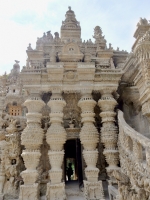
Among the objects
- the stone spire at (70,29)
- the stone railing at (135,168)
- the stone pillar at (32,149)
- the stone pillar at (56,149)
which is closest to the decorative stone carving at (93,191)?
the stone pillar at (56,149)

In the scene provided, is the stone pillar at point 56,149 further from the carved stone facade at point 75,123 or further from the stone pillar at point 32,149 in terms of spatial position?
the stone pillar at point 32,149

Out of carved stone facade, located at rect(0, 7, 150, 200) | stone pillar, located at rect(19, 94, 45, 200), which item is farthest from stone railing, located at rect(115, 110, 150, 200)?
stone pillar, located at rect(19, 94, 45, 200)

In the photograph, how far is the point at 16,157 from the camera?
7508mm

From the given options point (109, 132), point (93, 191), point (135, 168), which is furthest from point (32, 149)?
point (135, 168)

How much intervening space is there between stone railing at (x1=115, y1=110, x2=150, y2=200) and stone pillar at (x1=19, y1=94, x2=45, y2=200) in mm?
2910

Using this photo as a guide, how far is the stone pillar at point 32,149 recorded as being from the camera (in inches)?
244

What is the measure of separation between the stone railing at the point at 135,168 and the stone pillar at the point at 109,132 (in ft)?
Answer: 2.94

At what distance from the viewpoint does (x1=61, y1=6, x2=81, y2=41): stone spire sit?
1298cm

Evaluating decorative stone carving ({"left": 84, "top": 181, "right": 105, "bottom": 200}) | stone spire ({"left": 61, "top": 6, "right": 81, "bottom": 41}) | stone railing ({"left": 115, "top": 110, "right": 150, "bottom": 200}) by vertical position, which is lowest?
decorative stone carving ({"left": 84, "top": 181, "right": 105, "bottom": 200})

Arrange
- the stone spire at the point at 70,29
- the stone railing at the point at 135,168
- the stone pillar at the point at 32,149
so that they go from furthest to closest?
the stone spire at the point at 70,29 → the stone pillar at the point at 32,149 → the stone railing at the point at 135,168

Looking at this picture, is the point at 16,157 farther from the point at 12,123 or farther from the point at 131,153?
the point at 131,153

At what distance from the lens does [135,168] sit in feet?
15.4

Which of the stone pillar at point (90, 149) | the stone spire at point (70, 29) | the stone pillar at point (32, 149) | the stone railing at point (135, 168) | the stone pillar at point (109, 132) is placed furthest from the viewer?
the stone spire at point (70, 29)

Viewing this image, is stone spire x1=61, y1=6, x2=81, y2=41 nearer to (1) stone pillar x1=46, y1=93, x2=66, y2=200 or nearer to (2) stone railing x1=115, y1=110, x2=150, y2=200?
(1) stone pillar x1=46, y1=93, x2=66, y2=200
